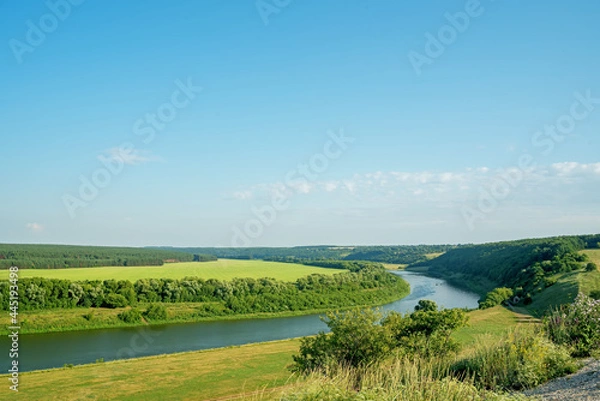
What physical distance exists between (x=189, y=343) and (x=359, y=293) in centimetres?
4541

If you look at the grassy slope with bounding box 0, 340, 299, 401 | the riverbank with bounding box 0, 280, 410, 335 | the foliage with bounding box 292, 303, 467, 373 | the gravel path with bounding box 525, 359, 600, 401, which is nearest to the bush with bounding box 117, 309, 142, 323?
the riverbank with bounding box 0, 280, 410, 335

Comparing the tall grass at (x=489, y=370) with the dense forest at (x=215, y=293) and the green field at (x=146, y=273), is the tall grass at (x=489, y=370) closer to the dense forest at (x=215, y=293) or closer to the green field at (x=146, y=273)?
the dense forest at (x=215, y=293)

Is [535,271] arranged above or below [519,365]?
below

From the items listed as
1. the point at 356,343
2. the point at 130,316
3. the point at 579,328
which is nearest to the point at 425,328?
the point at 356,343

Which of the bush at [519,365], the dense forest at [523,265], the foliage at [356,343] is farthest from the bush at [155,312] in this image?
the bush at [519,365]

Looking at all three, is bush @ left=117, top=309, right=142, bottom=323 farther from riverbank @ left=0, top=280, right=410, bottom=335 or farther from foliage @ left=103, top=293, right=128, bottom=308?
foliage @ left=103, top=293, right=128, bottom=308

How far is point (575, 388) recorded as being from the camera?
Answer: 289 inches

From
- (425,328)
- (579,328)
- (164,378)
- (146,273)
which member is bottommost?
(164,378)

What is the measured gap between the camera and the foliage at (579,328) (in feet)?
33.6

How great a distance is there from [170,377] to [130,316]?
31325 mm

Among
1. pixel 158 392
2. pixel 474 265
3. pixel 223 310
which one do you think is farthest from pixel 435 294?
pixel 158 392

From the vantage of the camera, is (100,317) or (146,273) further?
(146,273)

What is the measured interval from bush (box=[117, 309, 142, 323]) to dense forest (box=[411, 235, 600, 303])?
53.9 m

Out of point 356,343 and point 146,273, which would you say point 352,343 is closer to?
point 356,343
